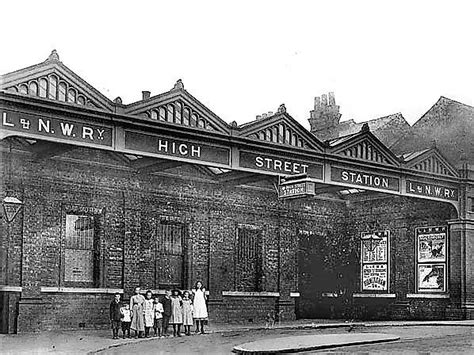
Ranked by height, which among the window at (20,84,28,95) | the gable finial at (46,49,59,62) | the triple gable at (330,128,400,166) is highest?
the gable finial at (46,49,59,62)

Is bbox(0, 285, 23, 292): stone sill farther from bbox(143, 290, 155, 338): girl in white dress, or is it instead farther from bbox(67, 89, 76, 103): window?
bbox(67, 89, 76, 103): window

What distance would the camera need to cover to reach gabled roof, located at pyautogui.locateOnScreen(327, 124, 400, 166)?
20984 mm

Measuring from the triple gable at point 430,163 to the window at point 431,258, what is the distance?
1862 mm

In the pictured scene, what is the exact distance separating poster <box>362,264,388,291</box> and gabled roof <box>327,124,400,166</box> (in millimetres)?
5206

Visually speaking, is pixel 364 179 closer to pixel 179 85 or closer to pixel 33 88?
pixel 179 85

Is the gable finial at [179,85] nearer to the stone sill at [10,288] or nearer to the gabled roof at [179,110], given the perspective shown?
the gabled roof at [179,110]

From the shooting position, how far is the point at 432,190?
23062mm

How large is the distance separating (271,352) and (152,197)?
29.1ft

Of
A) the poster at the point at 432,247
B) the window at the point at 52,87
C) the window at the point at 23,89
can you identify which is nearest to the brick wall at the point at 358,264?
the poster at the point at 432,247

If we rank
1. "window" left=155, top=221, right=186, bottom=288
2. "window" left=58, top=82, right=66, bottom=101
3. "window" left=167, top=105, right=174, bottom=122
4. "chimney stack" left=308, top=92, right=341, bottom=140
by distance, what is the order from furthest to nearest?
"chimney stack" left=308, top=92, right=341, bottom=140, "window" left=155, top=221, right=186, bottom=288, "window" left=167, top=105, right=174, bottom=122, "window" left=58, top=82, right=66, bottom=101

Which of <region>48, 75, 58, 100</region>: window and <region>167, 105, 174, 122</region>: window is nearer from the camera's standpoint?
<region>48, 75, 58, 100</region>: window

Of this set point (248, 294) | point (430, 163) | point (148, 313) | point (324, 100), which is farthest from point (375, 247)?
point (324, 100)

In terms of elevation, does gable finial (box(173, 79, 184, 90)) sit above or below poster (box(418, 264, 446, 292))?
above

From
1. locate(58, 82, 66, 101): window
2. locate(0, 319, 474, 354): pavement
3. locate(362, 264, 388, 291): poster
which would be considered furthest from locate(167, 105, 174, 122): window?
locate(362, 264, 388, 291): poster
